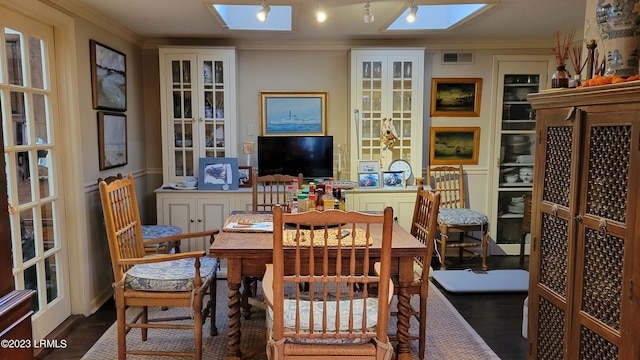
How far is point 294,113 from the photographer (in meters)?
4.85

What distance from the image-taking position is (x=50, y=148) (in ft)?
10.2

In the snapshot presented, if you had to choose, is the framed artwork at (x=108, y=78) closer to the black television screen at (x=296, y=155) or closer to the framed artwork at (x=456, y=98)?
the black television screen at (x=296, y=155)

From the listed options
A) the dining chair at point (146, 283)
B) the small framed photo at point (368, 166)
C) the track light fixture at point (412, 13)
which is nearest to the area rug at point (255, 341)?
the dining chair at point (146, 283)

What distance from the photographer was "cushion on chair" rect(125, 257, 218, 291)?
250 centimetres

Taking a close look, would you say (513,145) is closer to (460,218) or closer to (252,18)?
(460,218)

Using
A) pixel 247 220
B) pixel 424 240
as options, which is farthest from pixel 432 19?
pixel 247 220

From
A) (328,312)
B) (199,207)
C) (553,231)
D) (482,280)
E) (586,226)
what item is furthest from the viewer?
(199,207)

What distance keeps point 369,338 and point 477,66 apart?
3821 millimetres

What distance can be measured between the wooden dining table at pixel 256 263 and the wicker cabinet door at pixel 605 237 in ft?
2.47

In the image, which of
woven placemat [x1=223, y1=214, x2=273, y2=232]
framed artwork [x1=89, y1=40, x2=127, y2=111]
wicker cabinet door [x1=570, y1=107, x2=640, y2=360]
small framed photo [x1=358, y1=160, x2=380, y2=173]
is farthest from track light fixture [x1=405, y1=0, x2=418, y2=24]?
framed artwork [x1=89, y1=40, x2=127, y2=111]

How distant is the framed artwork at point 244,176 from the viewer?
182 inches

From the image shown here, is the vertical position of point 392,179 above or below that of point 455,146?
below

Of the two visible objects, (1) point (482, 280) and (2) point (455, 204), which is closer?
(1) point (482, 280)

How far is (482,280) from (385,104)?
1.95 m
